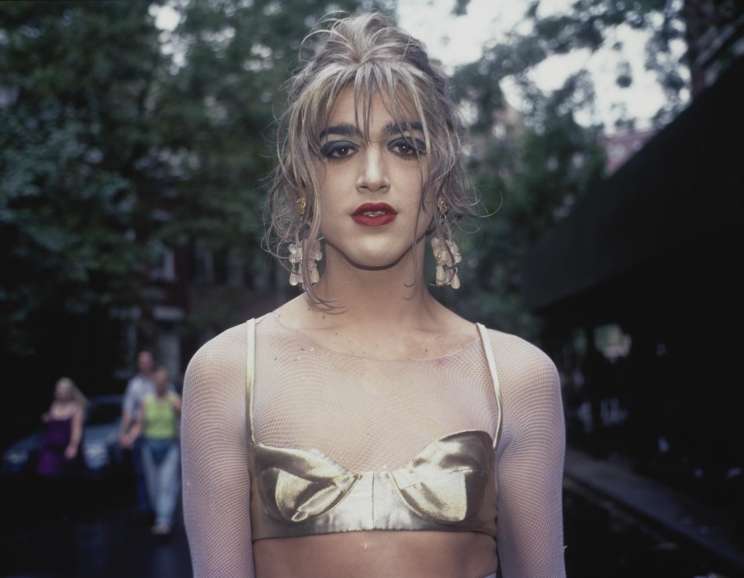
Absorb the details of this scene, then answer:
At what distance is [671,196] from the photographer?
10.1m

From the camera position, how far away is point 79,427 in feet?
44.0

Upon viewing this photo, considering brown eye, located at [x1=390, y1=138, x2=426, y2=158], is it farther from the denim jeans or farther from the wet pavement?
the denim jeans

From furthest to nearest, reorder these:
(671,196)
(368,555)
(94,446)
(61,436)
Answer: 1. (94,446)
2. (61,436)
3. (671,196)
4. (368,555)

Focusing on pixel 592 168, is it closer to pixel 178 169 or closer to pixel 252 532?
pixel 178 169

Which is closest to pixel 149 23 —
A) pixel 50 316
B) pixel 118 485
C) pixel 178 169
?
pixel 178 169

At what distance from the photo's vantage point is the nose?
205 centimetres

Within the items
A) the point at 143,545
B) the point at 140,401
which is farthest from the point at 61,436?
the point at 143,545

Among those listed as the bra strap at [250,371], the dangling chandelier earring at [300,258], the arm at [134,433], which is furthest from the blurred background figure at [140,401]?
the bra strap at [250,371]

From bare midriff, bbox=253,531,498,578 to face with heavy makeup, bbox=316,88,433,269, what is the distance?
1.88ft

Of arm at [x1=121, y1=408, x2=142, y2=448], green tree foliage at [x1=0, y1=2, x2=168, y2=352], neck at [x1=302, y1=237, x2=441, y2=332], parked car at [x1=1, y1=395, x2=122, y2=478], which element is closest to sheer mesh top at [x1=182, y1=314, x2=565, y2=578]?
neck at [x1=302, y1=237, x2=441, y2=332]

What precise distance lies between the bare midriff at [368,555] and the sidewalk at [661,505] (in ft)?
22.8

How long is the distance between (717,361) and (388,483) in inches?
446

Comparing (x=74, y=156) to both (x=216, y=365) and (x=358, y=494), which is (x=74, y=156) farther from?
(x=358, y=494)

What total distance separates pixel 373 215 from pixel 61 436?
12.2 m
